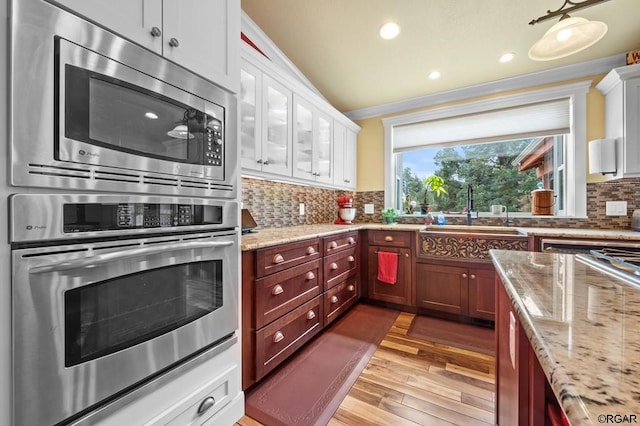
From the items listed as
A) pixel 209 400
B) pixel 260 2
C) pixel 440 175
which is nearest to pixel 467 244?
pixel 440 175

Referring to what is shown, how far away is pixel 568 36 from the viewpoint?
55.6 inches

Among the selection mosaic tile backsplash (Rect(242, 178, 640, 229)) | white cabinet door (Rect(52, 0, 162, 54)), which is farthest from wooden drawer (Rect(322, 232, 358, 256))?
white cabinet door (Rect(52, 0, 162, 54))

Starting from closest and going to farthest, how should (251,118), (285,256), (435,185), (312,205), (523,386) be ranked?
(523,386), (285,256), (251,118), (312,205), (435,185)

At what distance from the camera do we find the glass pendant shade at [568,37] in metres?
1.35

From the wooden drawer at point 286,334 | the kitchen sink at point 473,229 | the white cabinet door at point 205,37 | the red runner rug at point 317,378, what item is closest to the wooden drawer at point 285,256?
the wooden drawer at point 286,334

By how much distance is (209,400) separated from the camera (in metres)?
1.18

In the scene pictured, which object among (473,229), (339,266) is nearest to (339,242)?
(339,266)

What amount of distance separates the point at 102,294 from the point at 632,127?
12.2ft

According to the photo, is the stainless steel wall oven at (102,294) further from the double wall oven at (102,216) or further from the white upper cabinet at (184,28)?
the white upper cabinet at (184,28)

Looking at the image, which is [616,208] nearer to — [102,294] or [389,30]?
[389,30]

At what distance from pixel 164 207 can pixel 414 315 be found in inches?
99.8

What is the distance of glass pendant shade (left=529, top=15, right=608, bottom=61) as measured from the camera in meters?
1.35

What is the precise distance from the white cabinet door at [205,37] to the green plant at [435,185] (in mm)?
2760

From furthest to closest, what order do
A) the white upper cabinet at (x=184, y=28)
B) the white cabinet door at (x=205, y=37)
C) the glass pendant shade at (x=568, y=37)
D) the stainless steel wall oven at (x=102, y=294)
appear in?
the glass pendant shade at (x=568, y=37) → the white cabinet door at (x=205, y=37) → the white upper cabinet at (x=184, y=28) → the stainless steel wall oven at (x=102, y=294)
